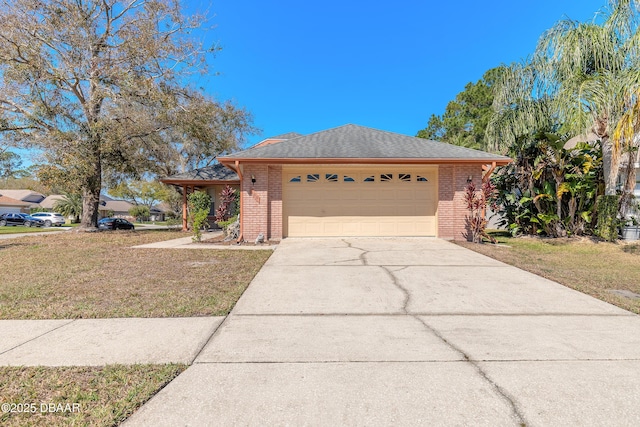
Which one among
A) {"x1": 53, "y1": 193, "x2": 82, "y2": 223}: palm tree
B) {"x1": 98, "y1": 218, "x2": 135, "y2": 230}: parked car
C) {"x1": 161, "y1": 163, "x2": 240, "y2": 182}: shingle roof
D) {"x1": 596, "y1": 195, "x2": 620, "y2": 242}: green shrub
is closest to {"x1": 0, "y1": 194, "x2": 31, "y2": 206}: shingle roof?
{"x1": 53, "y1": 193, "x2": 82, "y2": 223}: palm tree

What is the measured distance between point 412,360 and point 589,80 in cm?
1143

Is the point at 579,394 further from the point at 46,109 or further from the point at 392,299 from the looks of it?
the point at 46,109

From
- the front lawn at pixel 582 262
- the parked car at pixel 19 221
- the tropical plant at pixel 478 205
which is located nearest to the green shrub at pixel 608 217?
the front lawn at pixel 582 262

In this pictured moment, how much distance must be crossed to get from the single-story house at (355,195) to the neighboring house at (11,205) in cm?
5234

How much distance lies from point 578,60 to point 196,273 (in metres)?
12.9

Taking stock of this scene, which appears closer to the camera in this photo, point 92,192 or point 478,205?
point 478,205

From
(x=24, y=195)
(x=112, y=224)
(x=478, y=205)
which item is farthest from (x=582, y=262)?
(x=24, y=195)

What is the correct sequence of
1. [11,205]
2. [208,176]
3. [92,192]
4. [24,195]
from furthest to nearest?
[24,195]
[11,205]
[208,176]
[92,192]

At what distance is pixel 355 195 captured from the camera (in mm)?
10523

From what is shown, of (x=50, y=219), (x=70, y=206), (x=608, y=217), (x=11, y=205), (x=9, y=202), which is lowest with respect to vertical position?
(x=50, y=219)

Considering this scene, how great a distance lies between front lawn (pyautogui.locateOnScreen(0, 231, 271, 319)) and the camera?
13.3 ft

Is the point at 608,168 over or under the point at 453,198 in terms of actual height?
over

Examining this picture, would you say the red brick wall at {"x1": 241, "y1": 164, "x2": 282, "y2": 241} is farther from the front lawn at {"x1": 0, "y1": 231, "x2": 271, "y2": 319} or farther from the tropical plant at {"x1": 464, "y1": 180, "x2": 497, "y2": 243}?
the tropical plant at {"x1": 464, "y1": 180, "x2": 497, "y2": 243}

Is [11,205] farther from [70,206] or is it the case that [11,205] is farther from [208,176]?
[208,176]
